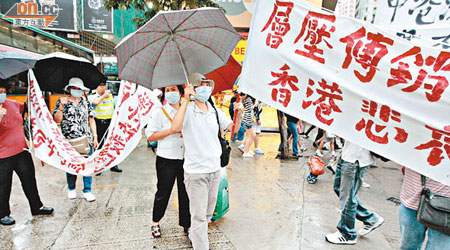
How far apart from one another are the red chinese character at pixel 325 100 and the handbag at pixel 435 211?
83 centimetres

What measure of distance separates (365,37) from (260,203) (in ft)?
9.78

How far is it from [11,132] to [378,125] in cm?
378

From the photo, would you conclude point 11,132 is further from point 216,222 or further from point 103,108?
point 216,222

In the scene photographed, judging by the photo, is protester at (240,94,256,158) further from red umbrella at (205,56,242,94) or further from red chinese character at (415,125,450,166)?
red chinese character at (415,125,450,166)

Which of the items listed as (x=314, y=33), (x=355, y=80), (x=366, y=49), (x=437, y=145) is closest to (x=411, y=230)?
(x=437, y=145)

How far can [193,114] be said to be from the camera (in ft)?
8.52

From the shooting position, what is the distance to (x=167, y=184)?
308 cm

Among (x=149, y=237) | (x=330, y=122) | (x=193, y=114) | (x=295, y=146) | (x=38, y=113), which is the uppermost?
(x=330, y=122)

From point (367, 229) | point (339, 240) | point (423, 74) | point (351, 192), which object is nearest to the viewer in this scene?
point (423, 74)

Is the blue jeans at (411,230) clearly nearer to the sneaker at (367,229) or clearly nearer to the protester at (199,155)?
the sneaker at (367,229)

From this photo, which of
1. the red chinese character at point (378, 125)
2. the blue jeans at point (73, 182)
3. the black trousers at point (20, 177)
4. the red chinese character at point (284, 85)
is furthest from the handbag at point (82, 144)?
the red chinese character at point (378, 125)

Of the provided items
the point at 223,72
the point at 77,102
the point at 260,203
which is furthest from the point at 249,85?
the point at 77,102

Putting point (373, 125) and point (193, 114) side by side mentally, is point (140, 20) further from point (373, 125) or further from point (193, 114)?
point (373, 125)

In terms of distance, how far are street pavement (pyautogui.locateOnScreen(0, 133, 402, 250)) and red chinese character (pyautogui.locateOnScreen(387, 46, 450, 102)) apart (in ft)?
6.76
